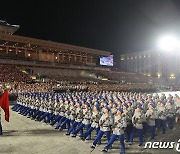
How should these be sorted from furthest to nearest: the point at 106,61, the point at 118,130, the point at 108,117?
the point at 106,61 < the point at 108,117 < the point at 118,130

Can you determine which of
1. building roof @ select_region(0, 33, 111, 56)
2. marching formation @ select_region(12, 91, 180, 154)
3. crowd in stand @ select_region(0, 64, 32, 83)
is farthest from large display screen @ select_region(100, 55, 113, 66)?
marching formation @ select_region(12, 91, 180, 154)

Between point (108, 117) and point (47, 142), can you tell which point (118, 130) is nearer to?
point (108, 117)

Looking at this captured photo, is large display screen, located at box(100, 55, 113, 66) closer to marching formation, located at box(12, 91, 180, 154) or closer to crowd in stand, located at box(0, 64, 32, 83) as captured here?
crowd in stand, located at box(0, 64, 32, 83)

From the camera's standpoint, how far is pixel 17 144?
1127cm

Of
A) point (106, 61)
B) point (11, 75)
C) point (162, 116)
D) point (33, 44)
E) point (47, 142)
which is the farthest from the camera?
point (106, 61)

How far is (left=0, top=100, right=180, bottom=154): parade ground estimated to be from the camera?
10.1 m

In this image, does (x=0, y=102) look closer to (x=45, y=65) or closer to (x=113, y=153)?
(x=113, y=153)

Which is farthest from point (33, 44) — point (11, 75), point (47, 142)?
point (47, 142)

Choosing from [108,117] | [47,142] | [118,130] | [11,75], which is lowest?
[47,142]

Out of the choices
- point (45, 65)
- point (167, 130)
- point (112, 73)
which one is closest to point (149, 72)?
point (112, 73)

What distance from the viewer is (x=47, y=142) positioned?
11.6 metres

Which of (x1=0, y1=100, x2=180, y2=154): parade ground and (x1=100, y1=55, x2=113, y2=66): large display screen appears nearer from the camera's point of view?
(x1=0, y1=100, x2=180, y2=154): parade ground

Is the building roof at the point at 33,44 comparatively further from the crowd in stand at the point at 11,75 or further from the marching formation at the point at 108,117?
the marching formation at the point at 108,117

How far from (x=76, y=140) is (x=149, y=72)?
285 ft
